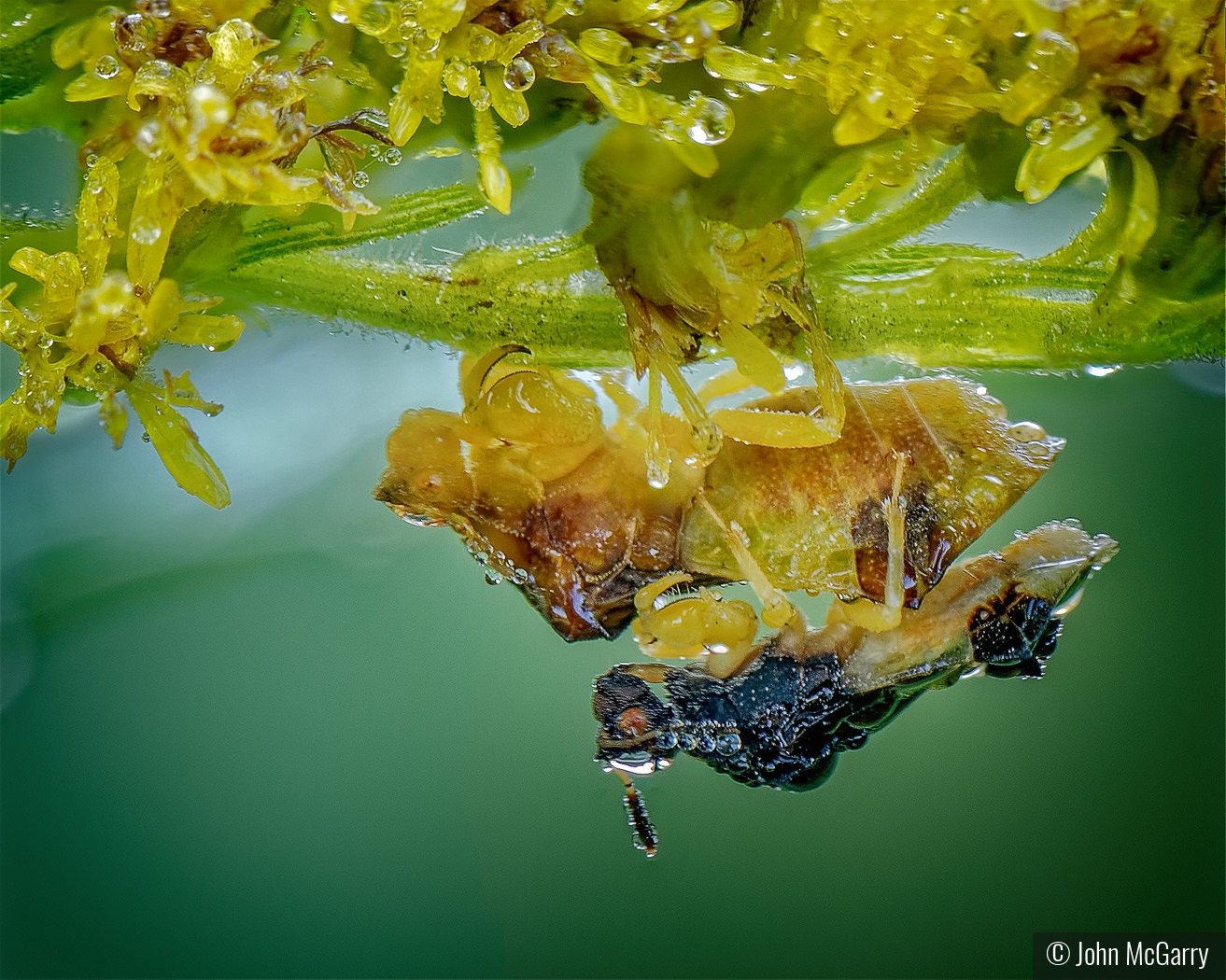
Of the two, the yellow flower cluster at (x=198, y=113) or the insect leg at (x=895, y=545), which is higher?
the yellow flower cluster at (x=198, y=113)

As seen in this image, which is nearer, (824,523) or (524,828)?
(824,523)

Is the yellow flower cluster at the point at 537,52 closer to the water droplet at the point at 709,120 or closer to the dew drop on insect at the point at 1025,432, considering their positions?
the water droplet at the point at 709,120

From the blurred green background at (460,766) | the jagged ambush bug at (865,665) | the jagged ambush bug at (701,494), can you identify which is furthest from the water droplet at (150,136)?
the blurred green background at (460,766)

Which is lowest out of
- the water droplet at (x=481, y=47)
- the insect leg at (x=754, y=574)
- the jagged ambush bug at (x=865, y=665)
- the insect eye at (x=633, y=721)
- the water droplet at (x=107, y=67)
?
the insect eye at (x=633, y=721)

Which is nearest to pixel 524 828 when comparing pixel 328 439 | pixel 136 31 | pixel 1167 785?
pixel 328 439

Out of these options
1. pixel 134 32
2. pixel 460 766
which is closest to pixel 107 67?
pixel 134 32

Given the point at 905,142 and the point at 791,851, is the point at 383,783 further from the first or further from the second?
the point at 905,142

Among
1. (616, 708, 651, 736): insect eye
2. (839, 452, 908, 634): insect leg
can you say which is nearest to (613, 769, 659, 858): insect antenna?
(616, 708, 651, 736): insect eye
